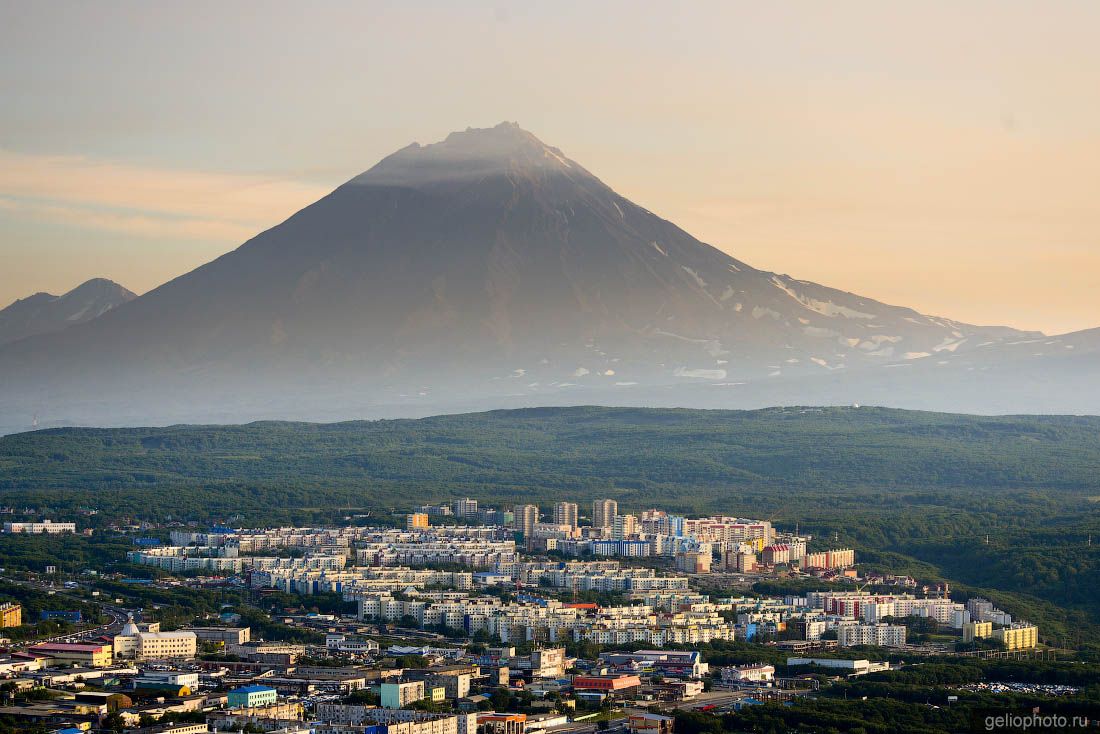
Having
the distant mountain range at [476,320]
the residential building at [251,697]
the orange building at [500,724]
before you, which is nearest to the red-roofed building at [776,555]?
the residential building at [251,697]

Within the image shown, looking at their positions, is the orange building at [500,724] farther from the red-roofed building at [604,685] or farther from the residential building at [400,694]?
the red-roofed building at [604,685]

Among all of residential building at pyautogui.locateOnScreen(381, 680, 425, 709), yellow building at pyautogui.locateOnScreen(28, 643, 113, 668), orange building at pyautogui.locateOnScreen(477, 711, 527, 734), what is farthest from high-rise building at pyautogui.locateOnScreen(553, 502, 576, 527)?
orange building at pyautogui.locateOnScreen(477, 711, 527, 734)

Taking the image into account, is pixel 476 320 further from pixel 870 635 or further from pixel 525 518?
pixel 870 635

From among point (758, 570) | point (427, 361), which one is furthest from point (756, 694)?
point (427, 361)

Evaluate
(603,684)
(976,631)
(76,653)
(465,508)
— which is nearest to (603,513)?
(465,508)

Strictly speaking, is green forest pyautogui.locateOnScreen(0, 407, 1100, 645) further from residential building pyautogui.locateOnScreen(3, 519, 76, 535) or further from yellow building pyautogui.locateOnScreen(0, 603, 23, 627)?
yellow building pyautogui.locateOnScreen(0, 603, 23, 627)
